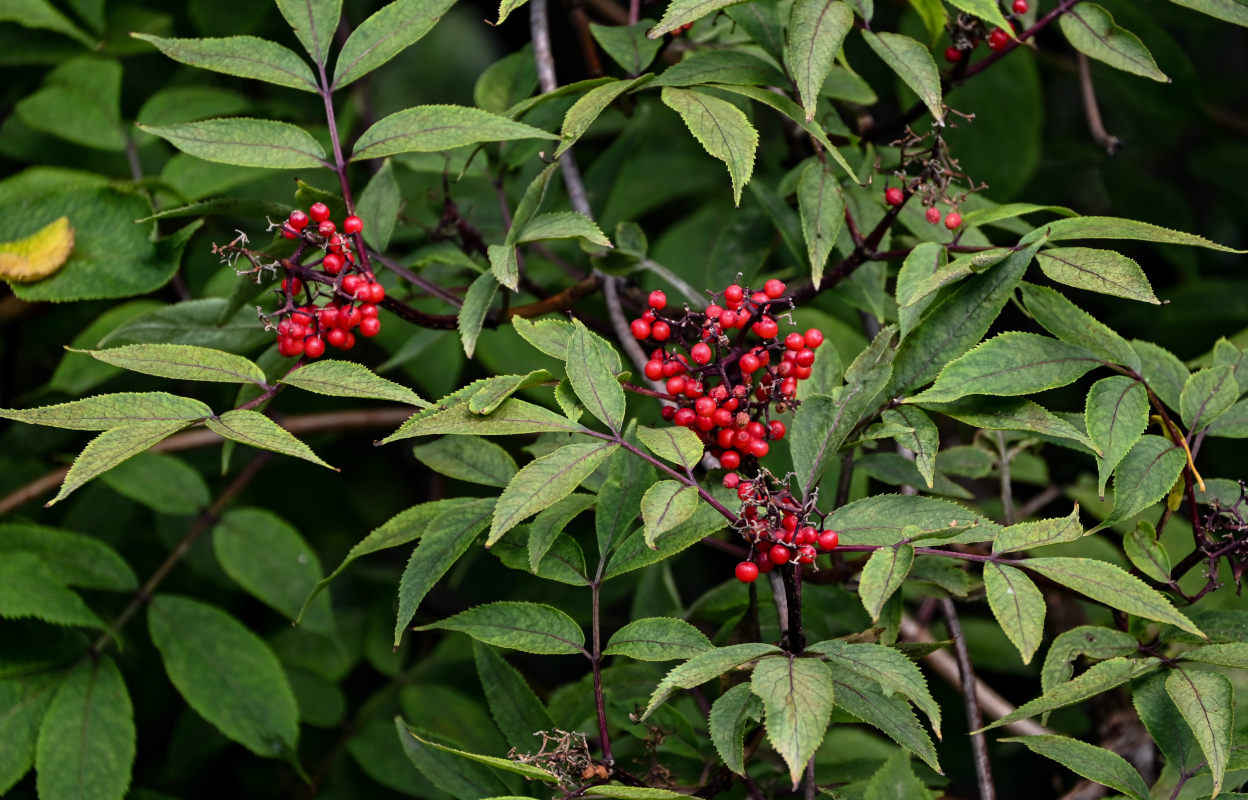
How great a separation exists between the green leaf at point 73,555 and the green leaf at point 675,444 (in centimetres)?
96

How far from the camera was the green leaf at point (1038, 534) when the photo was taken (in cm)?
78

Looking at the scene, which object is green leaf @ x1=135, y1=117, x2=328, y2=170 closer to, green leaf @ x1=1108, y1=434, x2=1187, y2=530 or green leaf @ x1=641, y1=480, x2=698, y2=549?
green leaf @ x1=641, y1=480, x2=698, y2=549

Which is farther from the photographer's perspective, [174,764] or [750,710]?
[174,764]

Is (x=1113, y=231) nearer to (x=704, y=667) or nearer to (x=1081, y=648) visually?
(x=1081, y=648)

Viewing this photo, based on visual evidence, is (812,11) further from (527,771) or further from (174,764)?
(174,764)

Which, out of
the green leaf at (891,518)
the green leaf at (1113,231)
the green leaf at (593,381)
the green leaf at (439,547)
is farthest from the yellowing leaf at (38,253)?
the green leaf at (1113,231)

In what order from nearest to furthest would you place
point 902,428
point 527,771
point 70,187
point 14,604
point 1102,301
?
point 527,771 < point 902,428 < point 14,604 < point 70,187 < point 1102,301

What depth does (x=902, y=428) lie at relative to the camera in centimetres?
86

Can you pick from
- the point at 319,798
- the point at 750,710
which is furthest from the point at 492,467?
the point at 319,798

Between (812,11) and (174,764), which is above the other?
(812,11)

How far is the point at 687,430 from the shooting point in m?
0.84

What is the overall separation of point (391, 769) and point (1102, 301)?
1.82 meters

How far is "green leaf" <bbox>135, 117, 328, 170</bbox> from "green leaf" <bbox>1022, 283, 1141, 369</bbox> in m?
0.70

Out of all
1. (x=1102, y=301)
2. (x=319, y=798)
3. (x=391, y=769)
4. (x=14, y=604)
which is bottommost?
(x=319, y=798)
